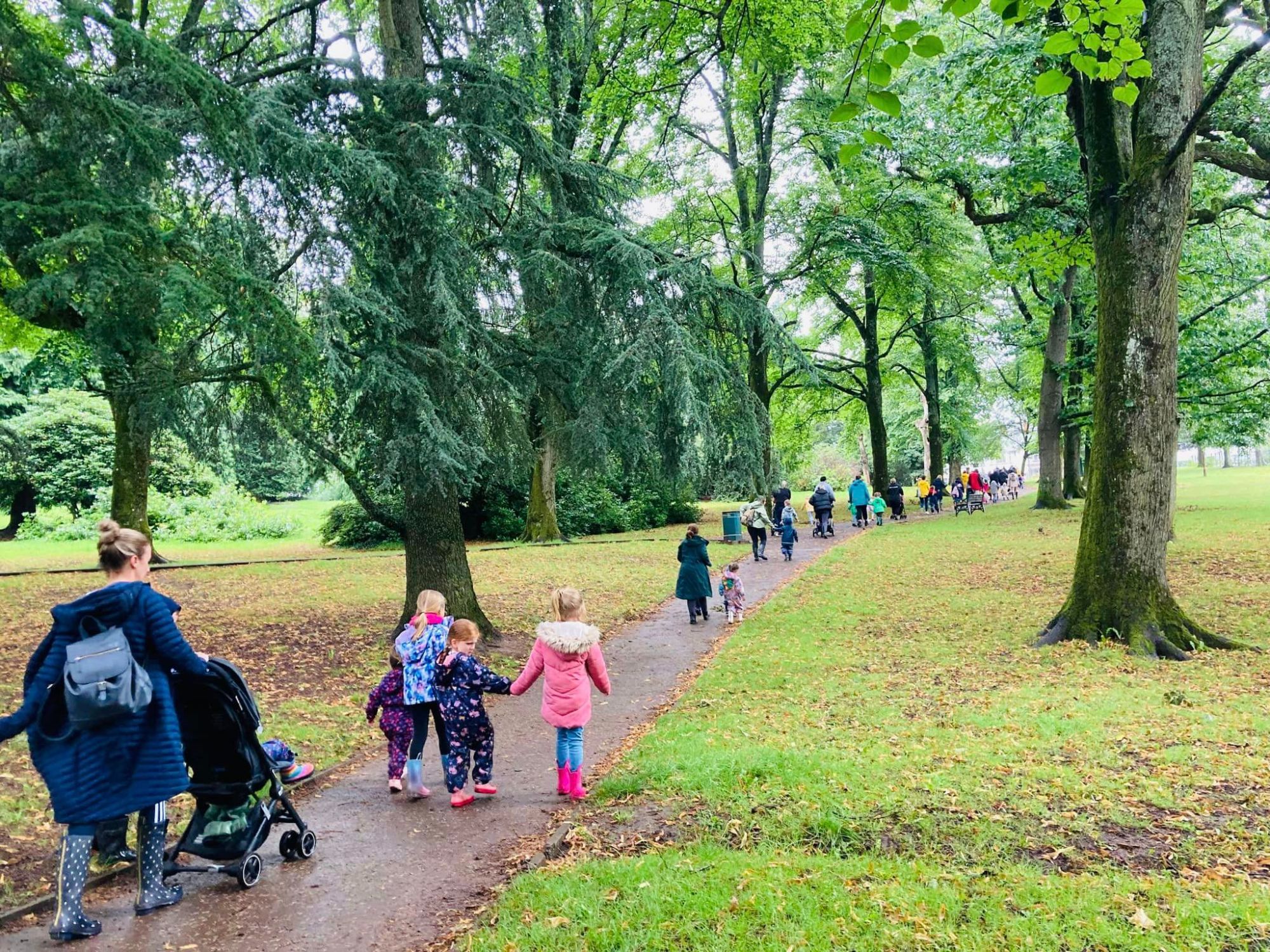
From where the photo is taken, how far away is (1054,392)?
2575cm

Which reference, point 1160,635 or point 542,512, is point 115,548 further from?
point 542,512

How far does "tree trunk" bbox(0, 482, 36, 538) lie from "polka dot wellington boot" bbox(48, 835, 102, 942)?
30.4m

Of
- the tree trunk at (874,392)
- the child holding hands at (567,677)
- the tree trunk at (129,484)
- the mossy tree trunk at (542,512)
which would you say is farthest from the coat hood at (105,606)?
the tree trunk at (874,392)

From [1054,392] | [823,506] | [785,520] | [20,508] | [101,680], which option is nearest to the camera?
[101,680]

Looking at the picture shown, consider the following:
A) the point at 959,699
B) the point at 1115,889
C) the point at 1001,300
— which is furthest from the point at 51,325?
the point at 1001,300

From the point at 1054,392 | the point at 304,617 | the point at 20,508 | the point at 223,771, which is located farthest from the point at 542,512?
the point at 223,771

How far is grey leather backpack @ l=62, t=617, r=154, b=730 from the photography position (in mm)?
3498

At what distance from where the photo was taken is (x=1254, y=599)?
1108cm

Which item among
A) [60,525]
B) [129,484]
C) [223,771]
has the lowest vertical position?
[223,771]

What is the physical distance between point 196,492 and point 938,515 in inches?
1041

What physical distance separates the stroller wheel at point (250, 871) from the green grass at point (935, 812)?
129 cm

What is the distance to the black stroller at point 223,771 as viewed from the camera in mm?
4031

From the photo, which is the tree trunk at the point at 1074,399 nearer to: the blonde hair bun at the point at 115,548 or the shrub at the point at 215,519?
the blonde hair bun at the point at 115,548

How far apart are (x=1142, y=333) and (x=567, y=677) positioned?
21.9 feet
